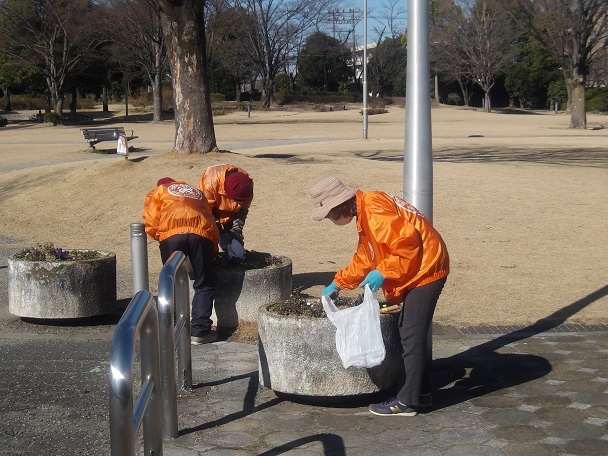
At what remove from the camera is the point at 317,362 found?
491 cm

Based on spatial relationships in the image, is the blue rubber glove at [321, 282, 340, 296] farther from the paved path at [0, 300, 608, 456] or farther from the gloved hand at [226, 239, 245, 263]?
the gloved hand at [226, 239, 245, 263]

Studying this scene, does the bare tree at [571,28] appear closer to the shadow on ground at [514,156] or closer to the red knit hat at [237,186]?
the shadow on ground at [514,156]

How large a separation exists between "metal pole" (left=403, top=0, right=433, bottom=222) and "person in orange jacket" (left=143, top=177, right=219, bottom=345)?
5.57 feet

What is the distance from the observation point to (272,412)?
500 centimetres

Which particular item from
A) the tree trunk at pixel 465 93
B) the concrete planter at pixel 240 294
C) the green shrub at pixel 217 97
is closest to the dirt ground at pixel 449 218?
the concrete planter at pixel 240 294

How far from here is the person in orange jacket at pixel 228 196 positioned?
711 centimetres

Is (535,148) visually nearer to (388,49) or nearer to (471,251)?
(471,251)

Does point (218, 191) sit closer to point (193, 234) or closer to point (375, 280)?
point (193, 234)

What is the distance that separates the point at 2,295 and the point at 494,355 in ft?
16.7

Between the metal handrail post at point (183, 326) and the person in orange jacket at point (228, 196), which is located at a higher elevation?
the person in orange jacket at point (228, 196)

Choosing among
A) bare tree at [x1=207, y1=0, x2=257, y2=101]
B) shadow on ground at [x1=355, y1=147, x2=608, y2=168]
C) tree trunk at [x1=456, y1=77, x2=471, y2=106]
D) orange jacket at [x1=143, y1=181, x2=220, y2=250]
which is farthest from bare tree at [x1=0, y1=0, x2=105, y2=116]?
Result: orange jacket at [x1=143, y1=181, x2=220, y2=250]

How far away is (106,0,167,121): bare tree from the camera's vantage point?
46.8 metres

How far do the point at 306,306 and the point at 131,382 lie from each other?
8.36 feet

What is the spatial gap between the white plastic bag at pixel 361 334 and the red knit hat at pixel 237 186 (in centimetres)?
262
